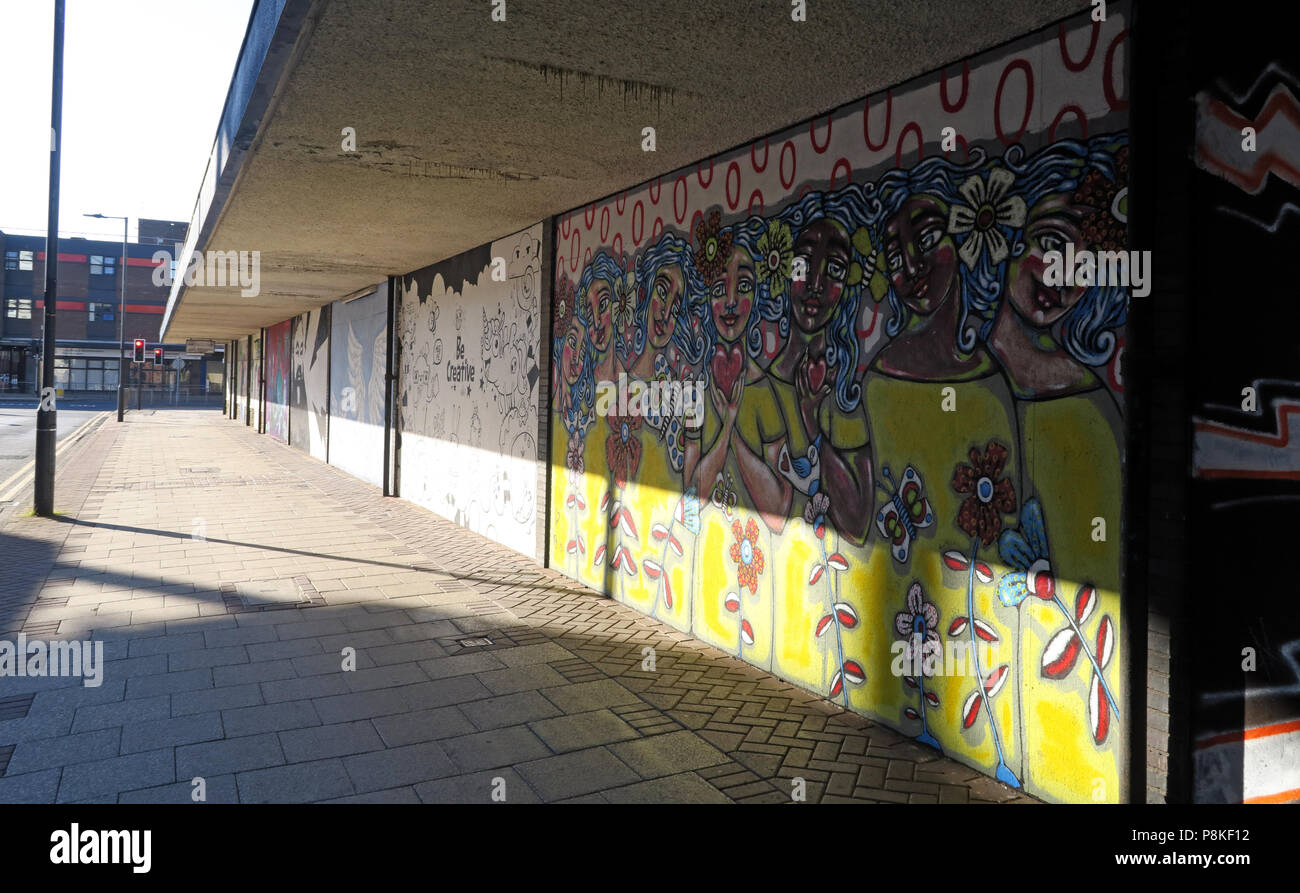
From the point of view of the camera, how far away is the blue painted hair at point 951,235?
13.7 ft

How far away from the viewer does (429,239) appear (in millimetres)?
10094

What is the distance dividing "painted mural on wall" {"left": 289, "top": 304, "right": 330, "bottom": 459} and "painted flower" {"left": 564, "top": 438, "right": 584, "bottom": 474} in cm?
1193

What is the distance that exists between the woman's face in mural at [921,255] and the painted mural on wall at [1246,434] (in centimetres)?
118

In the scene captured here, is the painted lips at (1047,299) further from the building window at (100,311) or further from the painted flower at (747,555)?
the building window at (100,311)

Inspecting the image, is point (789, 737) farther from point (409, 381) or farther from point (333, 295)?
point (333, 295)

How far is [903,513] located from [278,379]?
2453 cm

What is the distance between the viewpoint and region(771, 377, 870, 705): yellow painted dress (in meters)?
4.97

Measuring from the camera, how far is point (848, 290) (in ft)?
16.4

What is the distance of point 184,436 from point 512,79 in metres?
25.3

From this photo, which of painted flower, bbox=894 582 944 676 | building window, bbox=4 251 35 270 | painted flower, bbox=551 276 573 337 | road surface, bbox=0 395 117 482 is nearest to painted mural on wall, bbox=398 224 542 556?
painted flower, bbox=551 276 573 337

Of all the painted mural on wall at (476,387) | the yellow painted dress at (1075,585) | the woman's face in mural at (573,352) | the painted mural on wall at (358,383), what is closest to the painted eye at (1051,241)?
the yellow painted dress at (1075,585)

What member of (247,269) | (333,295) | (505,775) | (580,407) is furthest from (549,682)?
(333,295)

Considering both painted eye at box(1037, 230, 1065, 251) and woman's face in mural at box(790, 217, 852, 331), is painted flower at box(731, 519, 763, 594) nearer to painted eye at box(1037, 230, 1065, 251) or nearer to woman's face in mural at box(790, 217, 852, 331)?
woman's face in mural at box(790, 217, 852, 331)

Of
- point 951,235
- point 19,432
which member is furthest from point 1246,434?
point 19,432
